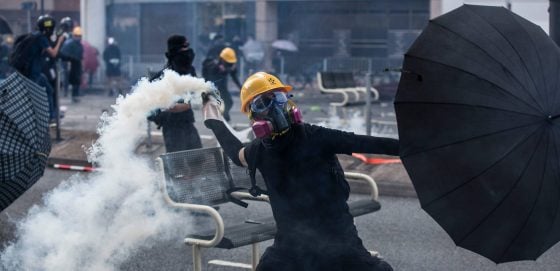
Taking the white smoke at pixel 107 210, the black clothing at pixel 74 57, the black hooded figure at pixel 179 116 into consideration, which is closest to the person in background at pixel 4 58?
the black clothing at pixel 74 57

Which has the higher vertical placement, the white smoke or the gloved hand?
Result: the gloved hand

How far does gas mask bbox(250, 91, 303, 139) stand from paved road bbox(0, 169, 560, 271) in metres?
2.79

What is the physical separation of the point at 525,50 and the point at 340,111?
522 inches

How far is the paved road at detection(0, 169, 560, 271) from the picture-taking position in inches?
301

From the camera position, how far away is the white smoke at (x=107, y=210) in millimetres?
6879

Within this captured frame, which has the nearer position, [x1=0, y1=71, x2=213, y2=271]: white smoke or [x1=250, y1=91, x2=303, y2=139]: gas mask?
[x1=250, y1=91, x2=303, y2=139]: gas mask

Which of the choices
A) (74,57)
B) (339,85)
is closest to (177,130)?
(339,85)

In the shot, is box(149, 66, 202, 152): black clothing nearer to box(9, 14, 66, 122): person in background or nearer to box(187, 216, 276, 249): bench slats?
box(187, 216, 276, 249): bench slats

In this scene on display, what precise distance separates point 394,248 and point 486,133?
153 inches

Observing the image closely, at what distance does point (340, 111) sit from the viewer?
17812 millimetres

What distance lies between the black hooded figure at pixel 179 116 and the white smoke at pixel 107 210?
2000mm

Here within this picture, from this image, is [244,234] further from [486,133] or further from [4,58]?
[4,58]

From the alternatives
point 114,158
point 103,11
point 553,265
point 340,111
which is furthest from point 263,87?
point 103,11

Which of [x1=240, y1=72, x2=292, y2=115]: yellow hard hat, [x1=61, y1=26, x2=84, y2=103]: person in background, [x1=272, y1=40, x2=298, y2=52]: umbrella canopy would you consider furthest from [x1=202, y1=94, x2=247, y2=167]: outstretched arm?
[x1=272, y1=40, x2=298, y2=52]: umbrella canopy
